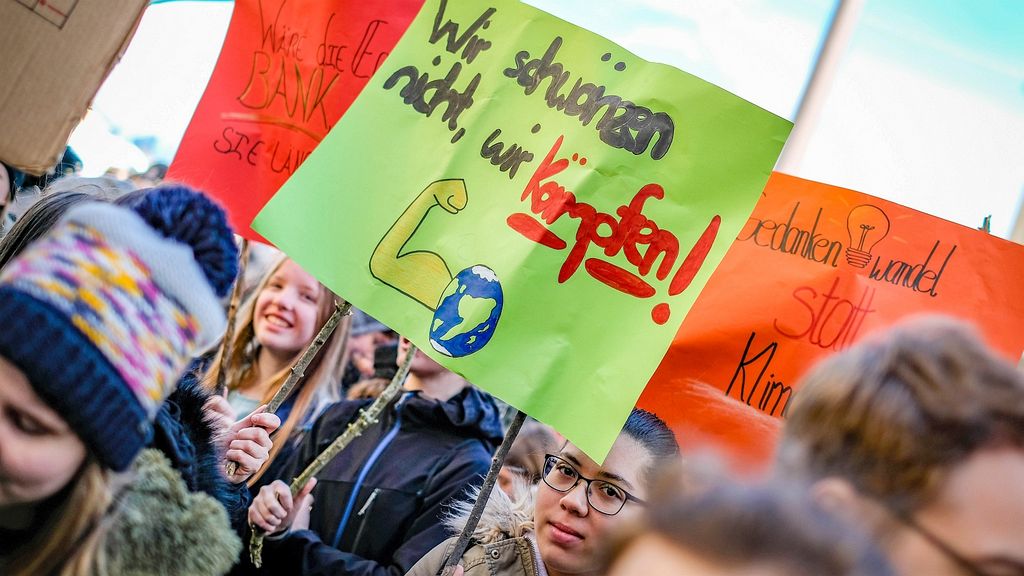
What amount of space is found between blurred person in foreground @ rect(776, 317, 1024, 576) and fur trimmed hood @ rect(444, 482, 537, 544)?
0.91 metres

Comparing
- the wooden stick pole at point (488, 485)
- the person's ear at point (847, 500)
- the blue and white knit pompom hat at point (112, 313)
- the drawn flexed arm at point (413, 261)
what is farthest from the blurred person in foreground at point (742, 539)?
the drawn flexed arm at point (413, 261)

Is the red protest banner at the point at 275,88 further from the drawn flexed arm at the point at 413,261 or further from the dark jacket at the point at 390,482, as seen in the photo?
the dark jacket at the point at 390,482

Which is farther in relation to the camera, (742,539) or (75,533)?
(75,533)

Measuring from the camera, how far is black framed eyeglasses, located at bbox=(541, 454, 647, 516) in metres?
1.79

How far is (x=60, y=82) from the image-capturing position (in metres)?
1.57

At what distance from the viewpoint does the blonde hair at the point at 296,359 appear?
245 centimetres

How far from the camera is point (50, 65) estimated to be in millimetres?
1568

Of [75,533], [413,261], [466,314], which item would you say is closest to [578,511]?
[466,314]

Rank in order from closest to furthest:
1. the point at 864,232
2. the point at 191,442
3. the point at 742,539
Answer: the point at 742,539
the point at 191,442
the point at 864,232

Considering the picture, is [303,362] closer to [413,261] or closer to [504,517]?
[413,261]

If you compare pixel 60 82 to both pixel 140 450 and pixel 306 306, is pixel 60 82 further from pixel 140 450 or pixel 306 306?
pixel 306 306

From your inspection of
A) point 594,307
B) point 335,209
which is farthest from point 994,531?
point 335,209

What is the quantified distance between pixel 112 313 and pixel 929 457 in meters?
0.97

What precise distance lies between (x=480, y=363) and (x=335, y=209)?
16.2 inches
